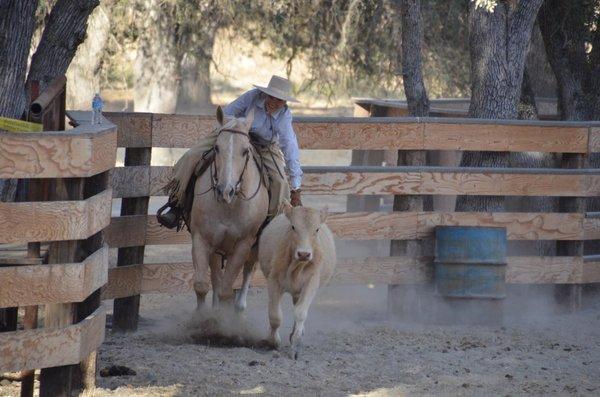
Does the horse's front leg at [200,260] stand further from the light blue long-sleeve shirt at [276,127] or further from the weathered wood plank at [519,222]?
the weathered wood plank at [519,222]

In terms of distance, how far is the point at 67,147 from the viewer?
612 cm

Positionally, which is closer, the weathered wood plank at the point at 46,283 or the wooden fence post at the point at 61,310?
the weathered wood plank at the point at 46,283

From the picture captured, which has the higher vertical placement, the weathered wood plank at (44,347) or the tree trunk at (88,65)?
the tree trunk at (88,65)

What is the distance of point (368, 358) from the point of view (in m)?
9.00

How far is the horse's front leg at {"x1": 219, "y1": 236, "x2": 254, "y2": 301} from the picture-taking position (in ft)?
31.1

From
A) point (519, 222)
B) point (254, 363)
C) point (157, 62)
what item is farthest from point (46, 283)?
point (157, 62)

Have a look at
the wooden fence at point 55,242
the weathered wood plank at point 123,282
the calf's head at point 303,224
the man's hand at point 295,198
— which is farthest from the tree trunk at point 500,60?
the wooden fence at point 55,242

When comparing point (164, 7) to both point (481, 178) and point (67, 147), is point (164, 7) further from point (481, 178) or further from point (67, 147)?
point (67, 147)

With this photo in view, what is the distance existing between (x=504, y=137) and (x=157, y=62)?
13319 millimetres

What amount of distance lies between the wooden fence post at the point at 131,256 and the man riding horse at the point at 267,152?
320 millimetres

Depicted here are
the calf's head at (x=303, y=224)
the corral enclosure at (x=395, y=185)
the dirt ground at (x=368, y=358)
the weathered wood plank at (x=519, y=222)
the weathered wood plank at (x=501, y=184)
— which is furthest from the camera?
the weathered wood plank at (x=519, y=222)

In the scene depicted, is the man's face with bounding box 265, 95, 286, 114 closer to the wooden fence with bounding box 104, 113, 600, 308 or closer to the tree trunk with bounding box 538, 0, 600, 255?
the wooden fence with bounding box 104, 113, 600, 308

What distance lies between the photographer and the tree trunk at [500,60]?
12039 mm

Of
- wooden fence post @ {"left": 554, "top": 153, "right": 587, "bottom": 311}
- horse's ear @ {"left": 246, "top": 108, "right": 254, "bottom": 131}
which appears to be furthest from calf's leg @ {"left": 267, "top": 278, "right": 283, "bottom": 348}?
wooden fence post @ {"left": 554, "top": 153, "right": 587, "bottom": 311}
